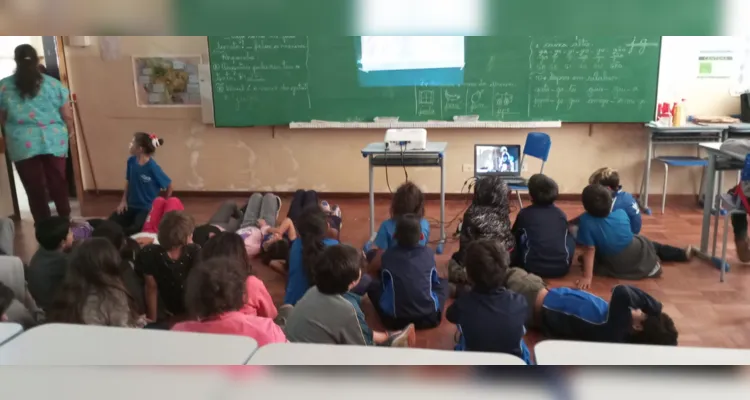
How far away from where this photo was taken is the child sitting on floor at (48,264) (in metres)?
2.59

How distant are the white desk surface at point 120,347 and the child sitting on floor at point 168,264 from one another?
2.59 metres

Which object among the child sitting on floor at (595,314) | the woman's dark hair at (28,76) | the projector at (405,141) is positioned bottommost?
the child sitting on floor at (595,314)

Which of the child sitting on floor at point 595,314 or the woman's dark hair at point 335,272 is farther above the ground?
the woman's dark hair at point 335,272

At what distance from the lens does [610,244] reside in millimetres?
3725

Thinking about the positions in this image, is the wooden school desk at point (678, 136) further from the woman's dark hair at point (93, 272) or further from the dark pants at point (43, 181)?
the dark pants at point (43, 181)

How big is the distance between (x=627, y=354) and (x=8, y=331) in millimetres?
410

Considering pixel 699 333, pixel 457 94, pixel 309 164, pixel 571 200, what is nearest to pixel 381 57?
pixel 457 94

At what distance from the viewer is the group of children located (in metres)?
2.19

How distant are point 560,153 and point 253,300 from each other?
164 inches

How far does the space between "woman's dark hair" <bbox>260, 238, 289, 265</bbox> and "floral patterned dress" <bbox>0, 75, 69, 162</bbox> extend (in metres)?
1.74

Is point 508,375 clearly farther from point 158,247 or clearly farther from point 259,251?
point 259,251

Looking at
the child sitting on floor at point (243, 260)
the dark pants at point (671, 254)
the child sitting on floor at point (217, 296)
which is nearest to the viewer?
the child sitting on floor at point (217, 296)

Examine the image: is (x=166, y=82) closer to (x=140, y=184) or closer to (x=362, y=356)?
(x=140, y=184)

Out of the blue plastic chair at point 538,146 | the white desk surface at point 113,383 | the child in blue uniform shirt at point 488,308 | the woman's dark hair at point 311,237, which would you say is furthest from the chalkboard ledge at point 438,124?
the white desk surface at point 113,383
